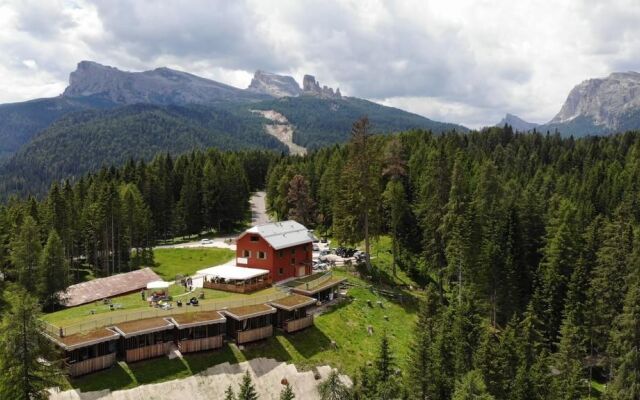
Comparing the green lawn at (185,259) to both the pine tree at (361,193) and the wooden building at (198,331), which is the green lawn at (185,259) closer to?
the pine tree at (361,193)

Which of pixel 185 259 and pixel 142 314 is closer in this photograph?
pixel 142 314

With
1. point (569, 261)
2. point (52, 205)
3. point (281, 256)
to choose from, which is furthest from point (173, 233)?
point (569, 261)

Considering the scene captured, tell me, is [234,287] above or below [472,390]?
above

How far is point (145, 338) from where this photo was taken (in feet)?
134

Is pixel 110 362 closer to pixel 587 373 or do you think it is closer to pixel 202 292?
pixel 202 292

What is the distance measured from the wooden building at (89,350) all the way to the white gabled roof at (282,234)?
22.2 meters

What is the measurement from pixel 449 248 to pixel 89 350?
41657 mm

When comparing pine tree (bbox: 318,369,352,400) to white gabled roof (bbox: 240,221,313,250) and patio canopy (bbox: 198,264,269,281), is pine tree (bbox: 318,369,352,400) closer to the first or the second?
patio canopy (bbox: 198,264,269,281)

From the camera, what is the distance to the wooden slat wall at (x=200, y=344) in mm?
42125

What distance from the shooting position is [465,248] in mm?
60938

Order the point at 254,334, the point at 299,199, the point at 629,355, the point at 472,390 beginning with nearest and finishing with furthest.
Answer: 1. the point at 472,390
2. the point at 629,355
3. the point at 254,334
4. the point at 299,199

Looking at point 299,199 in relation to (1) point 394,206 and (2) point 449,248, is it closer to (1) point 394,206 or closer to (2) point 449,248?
(1) point 394,206

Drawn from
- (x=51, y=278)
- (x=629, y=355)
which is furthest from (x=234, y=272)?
(x=629, y=355)

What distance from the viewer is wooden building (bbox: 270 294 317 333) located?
159ft
